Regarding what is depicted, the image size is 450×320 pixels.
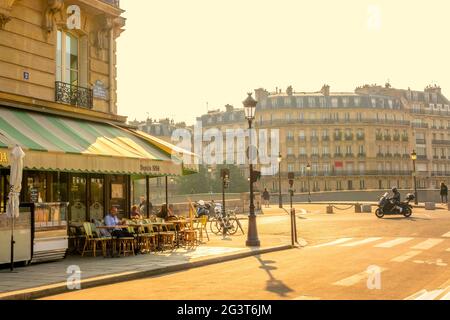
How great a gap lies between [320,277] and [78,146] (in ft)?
21.6

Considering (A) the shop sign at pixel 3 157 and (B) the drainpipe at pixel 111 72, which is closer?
(A) the shop sign at pixel 3 157

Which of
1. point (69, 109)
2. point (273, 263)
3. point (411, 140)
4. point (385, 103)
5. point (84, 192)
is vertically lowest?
point (273, 263)

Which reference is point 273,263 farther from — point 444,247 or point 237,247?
point 444,247

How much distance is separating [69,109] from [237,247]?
6014 mm

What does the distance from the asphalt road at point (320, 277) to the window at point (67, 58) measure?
24.0 feet

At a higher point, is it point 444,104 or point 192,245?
point 444,104

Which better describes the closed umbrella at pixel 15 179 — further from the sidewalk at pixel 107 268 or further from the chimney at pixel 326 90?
the chimney at pixel 326 90

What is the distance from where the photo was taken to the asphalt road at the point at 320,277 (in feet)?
26.6

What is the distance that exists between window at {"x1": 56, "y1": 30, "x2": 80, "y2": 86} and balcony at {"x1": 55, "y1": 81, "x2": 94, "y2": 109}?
0.34 m

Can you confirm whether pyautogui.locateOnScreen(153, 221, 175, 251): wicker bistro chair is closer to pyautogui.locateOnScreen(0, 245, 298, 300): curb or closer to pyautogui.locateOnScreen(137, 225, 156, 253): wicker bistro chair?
pyautogui.locateOnScreen(137, 225, 156, 253): wicker bistro chair

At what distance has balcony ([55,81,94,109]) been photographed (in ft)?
48.9

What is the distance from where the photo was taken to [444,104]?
95.8 m

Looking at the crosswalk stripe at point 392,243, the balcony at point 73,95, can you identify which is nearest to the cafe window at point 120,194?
the balcony at point 73,95
